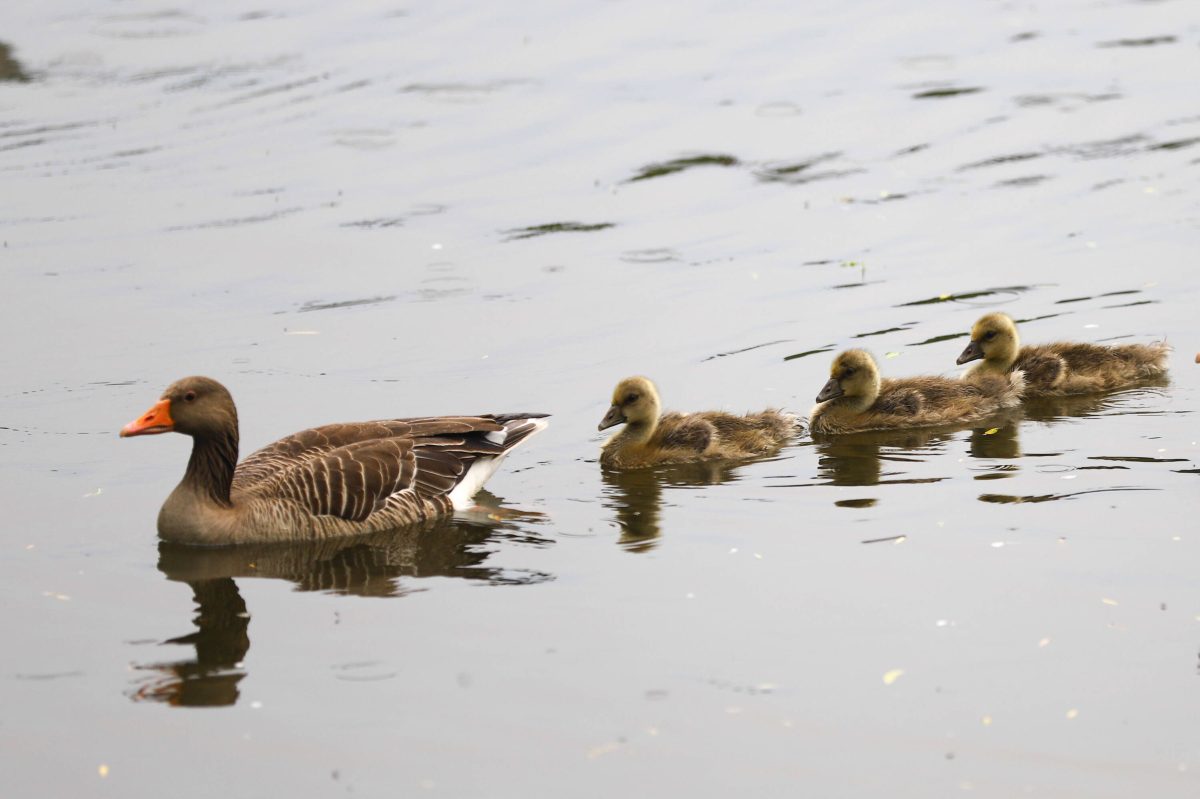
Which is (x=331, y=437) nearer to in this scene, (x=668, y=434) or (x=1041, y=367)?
(x=668, y=434)

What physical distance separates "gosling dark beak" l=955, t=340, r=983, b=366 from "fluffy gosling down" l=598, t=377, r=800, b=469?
189 cm

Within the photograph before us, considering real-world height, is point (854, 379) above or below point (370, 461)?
above

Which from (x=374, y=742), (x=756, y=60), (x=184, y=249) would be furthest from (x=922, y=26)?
(x=374, y=742)

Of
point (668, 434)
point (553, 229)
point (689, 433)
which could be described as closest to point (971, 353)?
point (689, 433)

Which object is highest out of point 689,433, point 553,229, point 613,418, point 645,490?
point 553,229

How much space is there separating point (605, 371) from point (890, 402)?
2546mm

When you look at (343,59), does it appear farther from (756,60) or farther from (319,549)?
(319,549)

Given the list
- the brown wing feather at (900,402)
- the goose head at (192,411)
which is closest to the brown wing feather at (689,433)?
the brown wing feather at (900,402)

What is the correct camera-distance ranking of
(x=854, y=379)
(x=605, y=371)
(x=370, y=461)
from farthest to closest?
(x=605, y=371) → (x=854, y=379) → (x=370, y=461)

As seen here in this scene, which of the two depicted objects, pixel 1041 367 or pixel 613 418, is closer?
pixel 613 418

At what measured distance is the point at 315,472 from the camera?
11562mm

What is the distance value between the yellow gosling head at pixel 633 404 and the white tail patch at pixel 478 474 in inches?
22.8

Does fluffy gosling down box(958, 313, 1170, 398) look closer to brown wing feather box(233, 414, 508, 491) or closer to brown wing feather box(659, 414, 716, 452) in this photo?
brown wing feather box(659, 414, 716, 452)

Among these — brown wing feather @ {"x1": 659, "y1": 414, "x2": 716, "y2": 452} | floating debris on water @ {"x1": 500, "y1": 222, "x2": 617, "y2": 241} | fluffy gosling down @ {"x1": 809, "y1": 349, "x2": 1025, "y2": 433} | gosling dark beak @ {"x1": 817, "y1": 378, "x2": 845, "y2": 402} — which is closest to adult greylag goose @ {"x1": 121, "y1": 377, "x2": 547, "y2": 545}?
brown wing feather @ {"x1": 659, "y1": 414, "x2": 716, "y2": 452}
